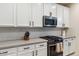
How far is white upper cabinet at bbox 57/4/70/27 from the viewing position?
157 inches

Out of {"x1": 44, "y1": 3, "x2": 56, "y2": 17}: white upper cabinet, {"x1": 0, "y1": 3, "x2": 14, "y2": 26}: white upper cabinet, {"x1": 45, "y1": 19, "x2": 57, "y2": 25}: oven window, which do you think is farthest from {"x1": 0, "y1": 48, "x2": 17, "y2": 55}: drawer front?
{"x1": 44, "y1": 3, "x2": 56, "y2": 17}: white upper cabinet

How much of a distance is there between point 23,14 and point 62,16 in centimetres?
198

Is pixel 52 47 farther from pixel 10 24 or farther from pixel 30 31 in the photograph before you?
pixel 10 24

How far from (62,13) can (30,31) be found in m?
1.60

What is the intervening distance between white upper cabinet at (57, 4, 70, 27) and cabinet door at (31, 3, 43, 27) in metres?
1.00

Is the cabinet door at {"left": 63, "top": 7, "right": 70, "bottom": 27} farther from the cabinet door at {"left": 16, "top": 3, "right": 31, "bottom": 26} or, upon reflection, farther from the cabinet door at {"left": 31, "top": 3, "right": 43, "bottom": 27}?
the cabinet door at {"left": 16, "top": 3, "right": 31, "bottom": 26}

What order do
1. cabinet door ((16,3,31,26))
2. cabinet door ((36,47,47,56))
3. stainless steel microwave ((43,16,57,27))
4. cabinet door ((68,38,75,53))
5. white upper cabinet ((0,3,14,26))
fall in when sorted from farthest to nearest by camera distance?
1. cabinet door ((68,38,75,53))
2. stainless steel microwave ((43,16,57,27))
3. cabinet door ((36,47,47,56))
4. cabinet door ((16,3,31,26))
5. white upper cabinet ((0,3,14,26))

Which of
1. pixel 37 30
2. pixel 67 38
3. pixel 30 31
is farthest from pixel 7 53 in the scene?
pixel 67 38

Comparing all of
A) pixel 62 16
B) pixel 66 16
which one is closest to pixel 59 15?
pixel 62 16

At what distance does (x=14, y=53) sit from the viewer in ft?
7.11

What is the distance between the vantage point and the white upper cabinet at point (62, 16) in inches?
157

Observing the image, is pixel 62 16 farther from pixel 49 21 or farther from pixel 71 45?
pixel 71 45

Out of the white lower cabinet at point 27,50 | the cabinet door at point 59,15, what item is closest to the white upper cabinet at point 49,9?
the cabinet door at point 59,15

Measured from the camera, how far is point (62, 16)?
420cm
